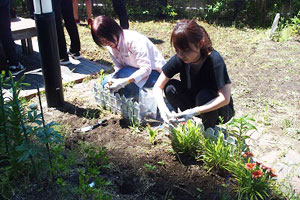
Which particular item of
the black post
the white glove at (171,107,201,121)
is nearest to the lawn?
the black post

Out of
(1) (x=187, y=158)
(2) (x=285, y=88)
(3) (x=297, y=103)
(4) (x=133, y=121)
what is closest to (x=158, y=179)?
(1) (x=187, y=158)

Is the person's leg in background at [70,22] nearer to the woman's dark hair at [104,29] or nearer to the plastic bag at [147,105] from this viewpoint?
the woman's dark hair at [104,29]

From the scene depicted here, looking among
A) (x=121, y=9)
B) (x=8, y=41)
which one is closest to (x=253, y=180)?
(x=8, y=41)

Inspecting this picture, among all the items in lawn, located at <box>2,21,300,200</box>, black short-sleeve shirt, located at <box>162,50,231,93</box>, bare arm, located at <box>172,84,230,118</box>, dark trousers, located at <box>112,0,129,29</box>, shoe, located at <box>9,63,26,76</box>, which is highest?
dark trousers, located at <box>112,0,129,29</box>

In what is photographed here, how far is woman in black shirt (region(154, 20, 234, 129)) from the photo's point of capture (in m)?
2.51

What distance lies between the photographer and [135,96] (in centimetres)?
360

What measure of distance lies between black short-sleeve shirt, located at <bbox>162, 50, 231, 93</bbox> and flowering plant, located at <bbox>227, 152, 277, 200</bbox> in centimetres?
62

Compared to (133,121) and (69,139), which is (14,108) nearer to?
(69,139)

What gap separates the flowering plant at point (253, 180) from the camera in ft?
7.53

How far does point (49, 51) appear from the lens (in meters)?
3.40

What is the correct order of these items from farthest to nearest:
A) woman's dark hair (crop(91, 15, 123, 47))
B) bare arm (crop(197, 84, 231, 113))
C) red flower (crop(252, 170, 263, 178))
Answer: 1. woman's dark hair (crop(91, 15, 123, 47))
2. bare arm (crop(197, 84, 231, 113))
3. red flower (crop(252, 170, 263, 178))

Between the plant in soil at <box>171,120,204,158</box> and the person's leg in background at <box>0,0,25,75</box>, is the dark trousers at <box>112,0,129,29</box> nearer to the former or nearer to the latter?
the person's leg in background at <box>0,0,25,75</box>

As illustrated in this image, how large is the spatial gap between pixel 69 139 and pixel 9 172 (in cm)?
76

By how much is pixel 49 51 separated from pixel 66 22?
5.70 feet
